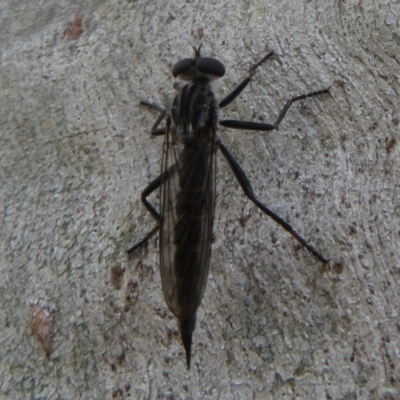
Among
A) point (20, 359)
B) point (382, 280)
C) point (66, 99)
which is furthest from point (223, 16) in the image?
point (20, 359)

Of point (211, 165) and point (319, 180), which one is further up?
point (319, 180)

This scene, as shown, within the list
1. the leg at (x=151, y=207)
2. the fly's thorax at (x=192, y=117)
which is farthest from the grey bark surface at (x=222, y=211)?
the fly's thorax at (x=192, y=117)

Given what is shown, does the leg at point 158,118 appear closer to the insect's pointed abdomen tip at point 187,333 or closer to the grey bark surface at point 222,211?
the grey bark surface at point 222,211

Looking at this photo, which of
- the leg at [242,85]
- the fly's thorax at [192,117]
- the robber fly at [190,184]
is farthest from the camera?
the fly's thorax at [192,117]

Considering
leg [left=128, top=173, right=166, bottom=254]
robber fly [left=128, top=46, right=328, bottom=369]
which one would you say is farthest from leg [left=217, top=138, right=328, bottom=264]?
leg [left=128, top=173, right=166, bottom=254]

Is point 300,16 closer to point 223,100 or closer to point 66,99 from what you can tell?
point 223,100

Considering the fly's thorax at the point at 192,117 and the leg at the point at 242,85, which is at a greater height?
the leg at the point at 242,85

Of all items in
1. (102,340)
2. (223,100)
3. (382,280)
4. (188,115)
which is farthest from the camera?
(188,115)
